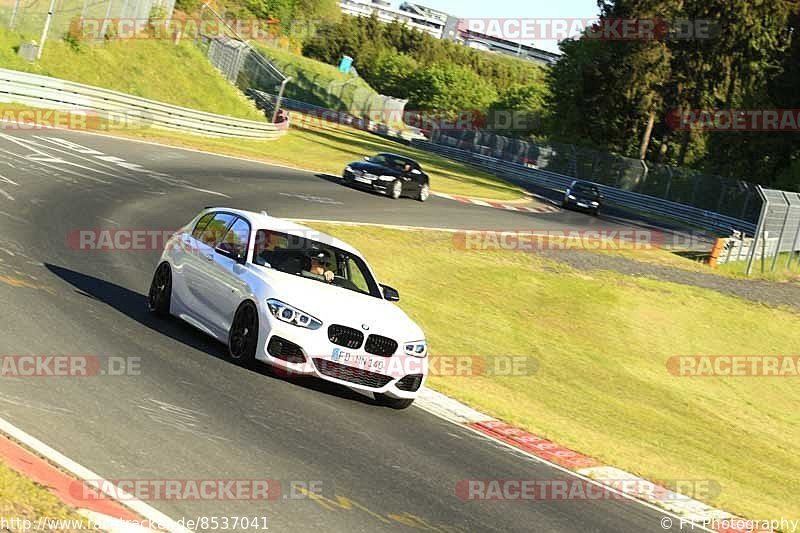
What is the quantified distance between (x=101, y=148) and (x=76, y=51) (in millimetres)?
14502

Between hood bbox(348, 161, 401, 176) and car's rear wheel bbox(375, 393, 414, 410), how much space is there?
26692 millimetres

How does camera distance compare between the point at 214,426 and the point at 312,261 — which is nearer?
the point at 214,426

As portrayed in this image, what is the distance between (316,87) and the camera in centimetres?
9444

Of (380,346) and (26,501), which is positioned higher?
(380,346)

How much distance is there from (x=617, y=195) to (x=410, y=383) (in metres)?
58.7

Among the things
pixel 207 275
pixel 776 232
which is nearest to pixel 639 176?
pixel 776 232

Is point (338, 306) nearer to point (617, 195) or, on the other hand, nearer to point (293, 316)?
point (293, 316)

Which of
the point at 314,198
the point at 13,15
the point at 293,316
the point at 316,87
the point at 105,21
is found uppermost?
the point at 105,21

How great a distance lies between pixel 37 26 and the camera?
4122 cm

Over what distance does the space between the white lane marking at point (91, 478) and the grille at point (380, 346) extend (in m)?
4.13

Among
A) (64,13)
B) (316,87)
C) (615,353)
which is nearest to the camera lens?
(615,353)

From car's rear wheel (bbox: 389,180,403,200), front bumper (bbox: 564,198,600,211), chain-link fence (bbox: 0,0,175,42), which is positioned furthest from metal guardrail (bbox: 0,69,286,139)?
front bumper (bbox: 564,198,600,211)

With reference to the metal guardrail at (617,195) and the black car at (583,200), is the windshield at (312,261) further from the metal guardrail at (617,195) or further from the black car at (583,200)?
the metal guardrail at (617,195)

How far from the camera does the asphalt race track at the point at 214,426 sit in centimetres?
747
